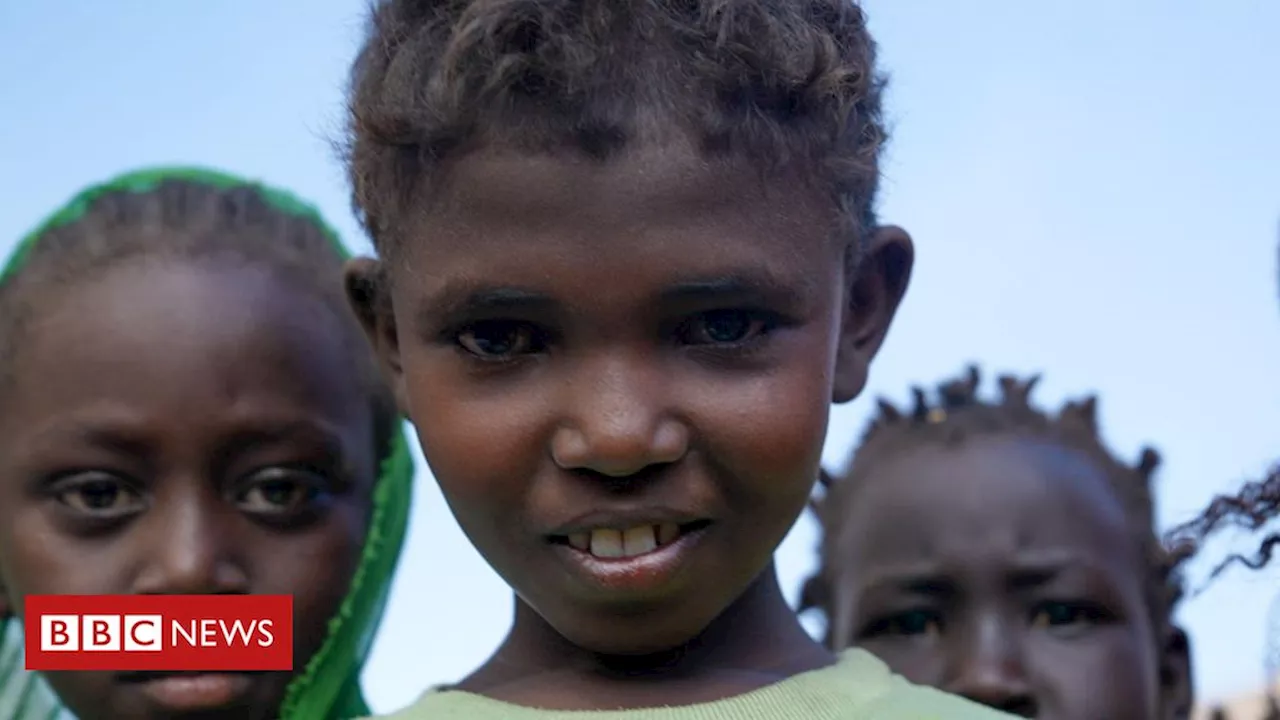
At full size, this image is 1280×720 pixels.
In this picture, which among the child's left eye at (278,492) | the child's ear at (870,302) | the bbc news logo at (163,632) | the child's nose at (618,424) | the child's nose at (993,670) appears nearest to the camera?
the child's nose at (618,424)

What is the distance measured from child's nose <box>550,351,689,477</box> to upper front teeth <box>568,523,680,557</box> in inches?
3.2

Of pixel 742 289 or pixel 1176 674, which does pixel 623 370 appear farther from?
pixel 1176 674

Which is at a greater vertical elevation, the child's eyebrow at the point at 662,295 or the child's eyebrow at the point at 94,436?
the child's eyebrow at the point at 94,436

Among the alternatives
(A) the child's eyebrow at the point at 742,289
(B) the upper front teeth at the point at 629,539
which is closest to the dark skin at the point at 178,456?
(B) the upper front teeth at the point at 629,539

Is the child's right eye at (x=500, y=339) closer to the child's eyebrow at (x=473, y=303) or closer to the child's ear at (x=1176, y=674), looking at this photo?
the child's eyebrow at (x=473, y=303)

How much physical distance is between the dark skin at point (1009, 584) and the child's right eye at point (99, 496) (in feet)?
4.25

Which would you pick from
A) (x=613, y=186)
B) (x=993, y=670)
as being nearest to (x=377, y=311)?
(x=613, y=186)

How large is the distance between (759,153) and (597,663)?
0.61m

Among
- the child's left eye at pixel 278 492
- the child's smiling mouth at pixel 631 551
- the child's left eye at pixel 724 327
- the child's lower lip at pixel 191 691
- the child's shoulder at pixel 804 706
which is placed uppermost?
the child's left eye at pixel 278 492

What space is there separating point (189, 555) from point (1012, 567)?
4.50ft

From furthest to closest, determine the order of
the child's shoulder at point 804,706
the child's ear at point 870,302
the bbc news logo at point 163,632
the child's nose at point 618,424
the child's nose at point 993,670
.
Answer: the child's nose at point 993,670 < the bbc news logo at point 163,632 < the child's ear at point 870,302 < the child's shoulder at point 804,706 < the child's nose at point 618,424

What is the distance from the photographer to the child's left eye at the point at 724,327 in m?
1.77

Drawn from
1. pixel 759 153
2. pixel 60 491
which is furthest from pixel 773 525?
pixel 60 491

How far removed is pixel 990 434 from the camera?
3092mm
